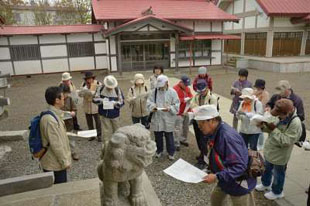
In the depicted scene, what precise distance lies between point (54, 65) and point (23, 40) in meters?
2.39

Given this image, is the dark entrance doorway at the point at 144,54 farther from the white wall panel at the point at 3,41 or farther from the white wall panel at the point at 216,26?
the white wall panel at the point at 3,41

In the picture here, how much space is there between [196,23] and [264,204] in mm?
15756

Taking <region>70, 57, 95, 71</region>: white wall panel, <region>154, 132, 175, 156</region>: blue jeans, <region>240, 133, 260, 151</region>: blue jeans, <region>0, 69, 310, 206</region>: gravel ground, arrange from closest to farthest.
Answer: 1. <region>0, 69, 310, 206</region>: gravel ground
2. <region>240, 133, 260, 151</region>: blue jeans
3. <region>154, 132, 175, 156</region>: blue jeans
4. <region>70, 57, 95, 71</region>: white wall panel

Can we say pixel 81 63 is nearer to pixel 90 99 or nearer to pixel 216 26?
pixel 216 26

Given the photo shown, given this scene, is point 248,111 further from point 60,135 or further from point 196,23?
point 196,23

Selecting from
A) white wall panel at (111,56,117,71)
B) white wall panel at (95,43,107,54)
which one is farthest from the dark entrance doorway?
white wall panel at (95,43,107,54)

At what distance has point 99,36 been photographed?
17.1 metres

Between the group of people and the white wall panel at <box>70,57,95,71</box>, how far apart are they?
11771 millimetres

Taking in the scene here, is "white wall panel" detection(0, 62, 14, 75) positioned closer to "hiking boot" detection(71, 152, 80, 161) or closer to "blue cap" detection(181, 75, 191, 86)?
"hiking boot" detection(71, 152, 80, 161)

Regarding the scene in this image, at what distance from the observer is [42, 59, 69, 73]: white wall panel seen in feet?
54.1

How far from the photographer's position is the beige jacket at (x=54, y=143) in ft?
9.65

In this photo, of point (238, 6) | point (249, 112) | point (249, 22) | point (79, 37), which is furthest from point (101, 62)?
point (238, 6)

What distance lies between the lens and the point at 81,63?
17156 mm

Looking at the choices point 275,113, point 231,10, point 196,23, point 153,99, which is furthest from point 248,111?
point 231,10
